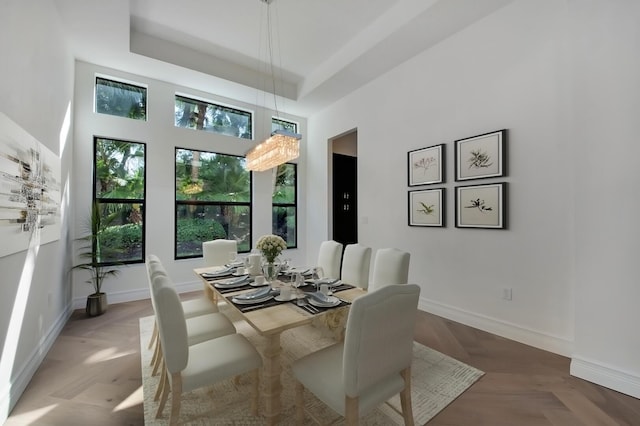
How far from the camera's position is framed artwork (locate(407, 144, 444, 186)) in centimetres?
328

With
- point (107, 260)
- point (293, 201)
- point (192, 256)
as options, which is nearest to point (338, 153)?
point (293, 201)

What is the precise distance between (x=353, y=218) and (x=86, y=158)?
4.61 metres

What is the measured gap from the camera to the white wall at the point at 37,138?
1.77 meters

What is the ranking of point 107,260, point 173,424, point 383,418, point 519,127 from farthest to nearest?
point 107,260
point 519,127
point 383,418
point 173,424

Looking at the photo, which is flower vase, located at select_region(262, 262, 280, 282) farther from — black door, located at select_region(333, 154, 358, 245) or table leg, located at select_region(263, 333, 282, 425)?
black door, located at select_region(333, 154, 358, 245)

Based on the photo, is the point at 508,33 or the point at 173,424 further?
the point at 508,33

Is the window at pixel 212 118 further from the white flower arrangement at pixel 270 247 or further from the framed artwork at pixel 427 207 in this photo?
the framed artwork at pixel 427 207

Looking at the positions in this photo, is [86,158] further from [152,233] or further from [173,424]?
[173,424]

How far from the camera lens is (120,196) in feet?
12.9

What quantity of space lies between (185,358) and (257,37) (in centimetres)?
383

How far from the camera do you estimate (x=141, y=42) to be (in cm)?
355

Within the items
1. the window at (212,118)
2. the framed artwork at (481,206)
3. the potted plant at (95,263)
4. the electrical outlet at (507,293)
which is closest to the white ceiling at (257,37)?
the window at (212,118)

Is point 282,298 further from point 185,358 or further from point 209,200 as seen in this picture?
point 209,200

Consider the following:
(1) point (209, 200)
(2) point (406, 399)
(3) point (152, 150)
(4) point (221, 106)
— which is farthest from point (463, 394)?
(4) point (221, 106)
